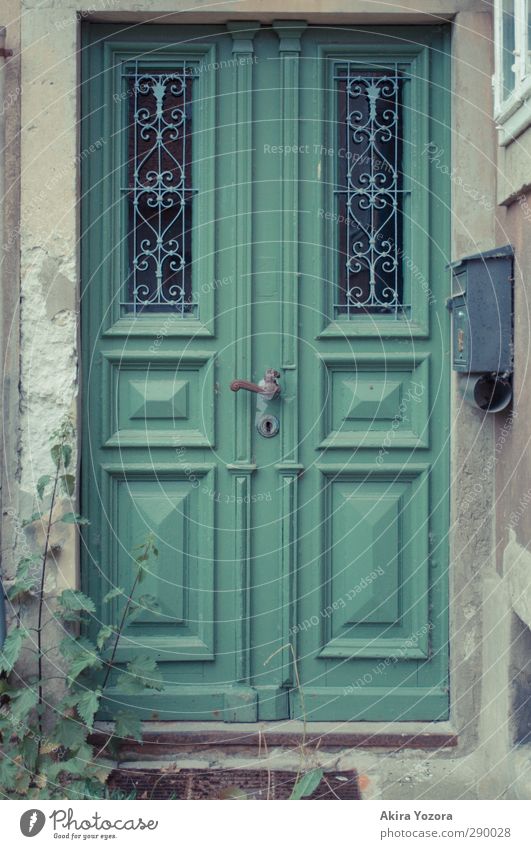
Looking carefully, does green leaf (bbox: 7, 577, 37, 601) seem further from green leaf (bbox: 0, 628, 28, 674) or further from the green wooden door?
the green wooden door

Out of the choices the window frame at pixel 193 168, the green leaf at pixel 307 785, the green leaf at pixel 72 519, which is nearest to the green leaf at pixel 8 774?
the green leaf at pixel 72 519

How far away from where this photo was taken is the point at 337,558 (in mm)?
4348

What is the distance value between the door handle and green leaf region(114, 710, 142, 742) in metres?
1.25

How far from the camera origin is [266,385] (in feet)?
14.0

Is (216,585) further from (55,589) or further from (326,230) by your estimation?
(326,230)

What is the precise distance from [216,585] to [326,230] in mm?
1439

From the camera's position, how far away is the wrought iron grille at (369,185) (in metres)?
4.30

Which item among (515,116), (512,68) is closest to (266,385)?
(515,116)

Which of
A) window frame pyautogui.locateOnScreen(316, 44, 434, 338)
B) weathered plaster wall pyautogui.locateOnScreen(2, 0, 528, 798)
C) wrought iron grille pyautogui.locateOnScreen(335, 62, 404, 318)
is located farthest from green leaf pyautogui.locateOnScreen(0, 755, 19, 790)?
wrought iron grille pyautogui.locateOnScreen(335, 62, 404, 318)

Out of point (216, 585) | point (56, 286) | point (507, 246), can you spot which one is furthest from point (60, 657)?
point (507, 246)

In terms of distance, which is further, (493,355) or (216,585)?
(216,585)

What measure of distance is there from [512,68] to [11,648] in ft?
8.62

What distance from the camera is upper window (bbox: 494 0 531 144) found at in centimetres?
371

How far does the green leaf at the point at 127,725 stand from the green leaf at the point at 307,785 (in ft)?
1.90
